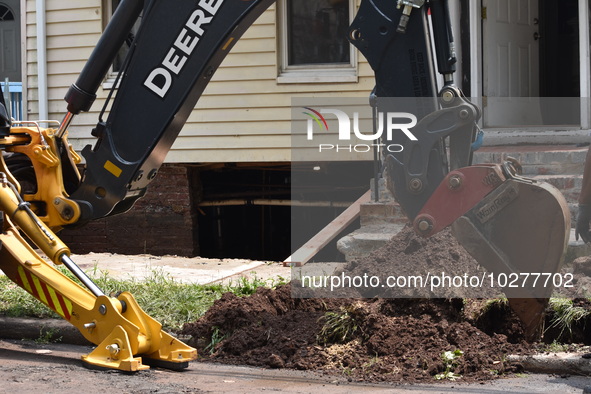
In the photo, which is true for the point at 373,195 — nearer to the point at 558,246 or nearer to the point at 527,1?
the point at 527,1

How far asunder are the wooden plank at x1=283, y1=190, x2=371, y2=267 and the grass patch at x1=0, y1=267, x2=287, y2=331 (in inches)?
39.5

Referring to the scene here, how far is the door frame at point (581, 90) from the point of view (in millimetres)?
10578

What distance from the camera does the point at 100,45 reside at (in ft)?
21.5

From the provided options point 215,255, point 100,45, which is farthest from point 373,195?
point 100,45

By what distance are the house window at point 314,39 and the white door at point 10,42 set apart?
20.3ft

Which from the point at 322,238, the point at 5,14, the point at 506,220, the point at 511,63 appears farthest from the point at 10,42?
the point at 506,220

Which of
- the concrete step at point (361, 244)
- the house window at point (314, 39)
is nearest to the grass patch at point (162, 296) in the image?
the concrete step at point (361, 244)

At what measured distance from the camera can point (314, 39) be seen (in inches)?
469

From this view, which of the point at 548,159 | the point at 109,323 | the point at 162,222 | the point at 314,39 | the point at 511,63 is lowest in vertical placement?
the point at 162,222

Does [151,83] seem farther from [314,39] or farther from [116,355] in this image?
[314,39]

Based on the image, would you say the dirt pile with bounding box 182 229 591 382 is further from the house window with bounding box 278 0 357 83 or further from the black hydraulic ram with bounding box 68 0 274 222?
the house window with bounding box 278 0 357 83

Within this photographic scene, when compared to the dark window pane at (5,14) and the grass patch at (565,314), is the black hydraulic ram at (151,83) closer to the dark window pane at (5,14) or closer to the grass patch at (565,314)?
the grass patch at (565,314)

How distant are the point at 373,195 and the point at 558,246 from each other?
16.5 ft

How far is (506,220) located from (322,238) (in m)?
4.39
